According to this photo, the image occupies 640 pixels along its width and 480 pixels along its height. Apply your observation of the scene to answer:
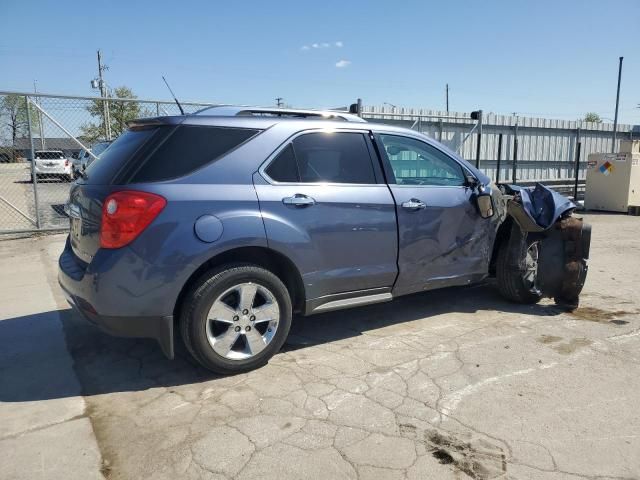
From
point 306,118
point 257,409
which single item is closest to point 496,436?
point 257,409

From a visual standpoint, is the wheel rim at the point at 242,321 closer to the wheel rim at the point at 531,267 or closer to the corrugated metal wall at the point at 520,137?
the wheel rim at the point at 531,267

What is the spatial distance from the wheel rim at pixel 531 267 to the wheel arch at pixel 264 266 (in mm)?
2565

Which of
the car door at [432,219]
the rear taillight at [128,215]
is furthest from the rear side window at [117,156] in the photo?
the car door at [432,219]

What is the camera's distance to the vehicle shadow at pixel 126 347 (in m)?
3.59

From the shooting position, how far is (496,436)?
293 centimetres

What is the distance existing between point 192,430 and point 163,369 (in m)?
0.94

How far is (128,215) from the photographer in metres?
3.23

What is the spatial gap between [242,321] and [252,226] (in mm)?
680

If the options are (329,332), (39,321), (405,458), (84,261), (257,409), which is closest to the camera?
(405,458)

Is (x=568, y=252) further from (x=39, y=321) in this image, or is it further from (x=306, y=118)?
(x=39, y=321)

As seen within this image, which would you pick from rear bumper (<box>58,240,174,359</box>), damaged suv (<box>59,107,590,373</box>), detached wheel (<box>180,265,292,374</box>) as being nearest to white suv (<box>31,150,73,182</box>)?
damaged suv (<box>59,107,590,373</box>)

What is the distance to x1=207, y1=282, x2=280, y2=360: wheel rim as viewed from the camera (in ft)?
11.6

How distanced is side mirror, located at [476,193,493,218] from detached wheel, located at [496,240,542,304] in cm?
53

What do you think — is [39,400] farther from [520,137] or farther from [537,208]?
[520,137]
